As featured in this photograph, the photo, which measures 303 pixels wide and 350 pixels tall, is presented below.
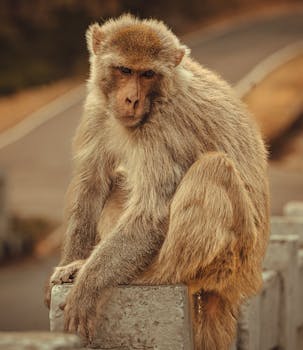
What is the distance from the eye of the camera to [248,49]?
32.8 m

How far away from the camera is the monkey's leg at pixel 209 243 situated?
18.5 ft

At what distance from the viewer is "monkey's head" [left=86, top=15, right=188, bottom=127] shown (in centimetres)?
580

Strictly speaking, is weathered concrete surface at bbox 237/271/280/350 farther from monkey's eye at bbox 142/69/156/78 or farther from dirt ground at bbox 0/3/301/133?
dirt ground at bbox 0/3/301/133

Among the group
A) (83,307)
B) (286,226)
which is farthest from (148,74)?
(286,226)

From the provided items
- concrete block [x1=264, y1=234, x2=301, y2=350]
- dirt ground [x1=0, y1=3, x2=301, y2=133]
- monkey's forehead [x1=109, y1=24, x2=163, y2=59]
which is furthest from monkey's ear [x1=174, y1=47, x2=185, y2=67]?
dirt ground [x1=0, y1=3, x2=301, y2=133]

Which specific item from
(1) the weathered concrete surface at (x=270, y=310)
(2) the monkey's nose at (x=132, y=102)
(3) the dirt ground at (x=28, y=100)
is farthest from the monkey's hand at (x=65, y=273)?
(3) the dirt ground at (x=28, y=100)

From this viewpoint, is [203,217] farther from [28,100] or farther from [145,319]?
[28,100]

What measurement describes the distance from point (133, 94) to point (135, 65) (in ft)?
0.52

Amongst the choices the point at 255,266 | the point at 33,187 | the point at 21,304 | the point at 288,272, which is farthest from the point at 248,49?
the point at 255,266

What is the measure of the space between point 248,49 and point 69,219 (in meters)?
26.9

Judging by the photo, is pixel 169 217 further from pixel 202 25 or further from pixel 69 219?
pixel 202 25

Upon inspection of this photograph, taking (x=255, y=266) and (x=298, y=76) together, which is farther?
(x=298, y=76)

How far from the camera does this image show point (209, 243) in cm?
564

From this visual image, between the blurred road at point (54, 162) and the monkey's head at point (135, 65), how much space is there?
864cm
